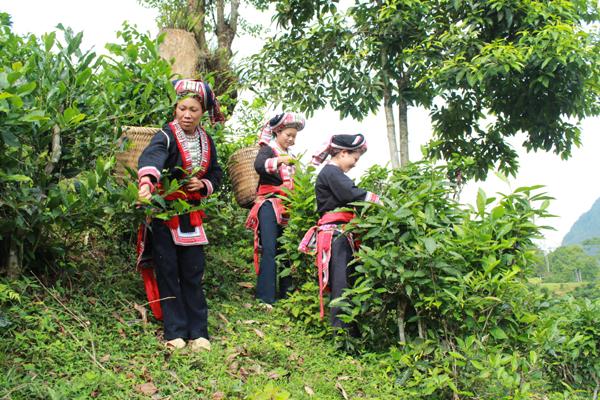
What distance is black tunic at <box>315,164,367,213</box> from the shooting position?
479 centimetres

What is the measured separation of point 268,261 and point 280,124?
1.21m

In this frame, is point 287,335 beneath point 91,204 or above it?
beneath

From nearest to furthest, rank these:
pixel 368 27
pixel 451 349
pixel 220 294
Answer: pixel 451 349, pixel 220 294, pixel 368 27

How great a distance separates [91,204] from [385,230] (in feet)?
6.43

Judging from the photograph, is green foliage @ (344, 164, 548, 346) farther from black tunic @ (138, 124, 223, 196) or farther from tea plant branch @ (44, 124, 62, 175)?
tea plant branch @ (44, 124, 62, 175)

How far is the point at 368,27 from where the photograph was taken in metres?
9.55

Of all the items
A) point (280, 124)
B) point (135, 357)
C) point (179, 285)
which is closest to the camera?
point (135, 357)

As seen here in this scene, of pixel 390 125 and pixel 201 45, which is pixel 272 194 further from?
pixel 201 45

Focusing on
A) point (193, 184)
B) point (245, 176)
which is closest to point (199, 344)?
point (193, 184)

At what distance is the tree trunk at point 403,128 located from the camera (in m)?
9.70

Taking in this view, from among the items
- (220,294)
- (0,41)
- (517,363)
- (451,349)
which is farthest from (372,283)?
(0,41)

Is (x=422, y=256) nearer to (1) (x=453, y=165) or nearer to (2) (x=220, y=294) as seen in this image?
(1) (x=453, y=165)

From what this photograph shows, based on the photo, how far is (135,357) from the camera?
3986 millimetres

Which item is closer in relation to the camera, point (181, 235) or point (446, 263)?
point (446, 263)
